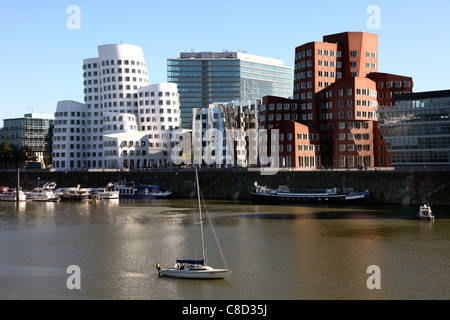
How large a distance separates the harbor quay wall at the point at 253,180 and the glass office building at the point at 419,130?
7.50 meters

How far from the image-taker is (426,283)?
1957 inches

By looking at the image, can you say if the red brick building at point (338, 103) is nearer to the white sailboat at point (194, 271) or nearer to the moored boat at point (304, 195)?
the moored boat at point (304, 195)

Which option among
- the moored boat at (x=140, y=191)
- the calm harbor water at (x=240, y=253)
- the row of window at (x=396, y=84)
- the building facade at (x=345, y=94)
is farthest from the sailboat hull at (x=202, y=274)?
the row of window at (x=396, y=84)

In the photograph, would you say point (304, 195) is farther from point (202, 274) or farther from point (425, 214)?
point (202, 274)

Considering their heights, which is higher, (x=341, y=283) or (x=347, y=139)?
(x=347, y=139)

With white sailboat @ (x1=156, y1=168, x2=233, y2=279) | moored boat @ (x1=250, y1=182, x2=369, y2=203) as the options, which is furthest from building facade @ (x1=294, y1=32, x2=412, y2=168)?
white sailboat @ (x1=156, y1=168, x2=233, y2=279)

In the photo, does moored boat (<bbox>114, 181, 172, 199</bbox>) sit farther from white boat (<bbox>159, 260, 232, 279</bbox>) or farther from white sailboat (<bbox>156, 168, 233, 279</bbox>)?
white boat (<bbox>159, 260, 232, 279</bbox>)

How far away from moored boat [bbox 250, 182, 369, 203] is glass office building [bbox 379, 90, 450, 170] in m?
14.5

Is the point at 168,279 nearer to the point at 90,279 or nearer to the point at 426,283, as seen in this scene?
the point at 90,279
